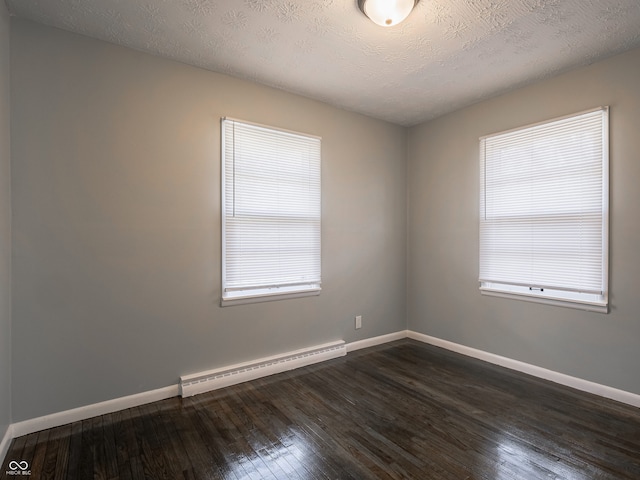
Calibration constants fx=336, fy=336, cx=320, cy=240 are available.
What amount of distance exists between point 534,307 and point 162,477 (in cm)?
315

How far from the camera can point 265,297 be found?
312cm

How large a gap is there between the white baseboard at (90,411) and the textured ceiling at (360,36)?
8.43ft

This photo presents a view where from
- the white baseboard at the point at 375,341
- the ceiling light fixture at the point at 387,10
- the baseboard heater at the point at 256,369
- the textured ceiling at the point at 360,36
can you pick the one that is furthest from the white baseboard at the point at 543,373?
the ceiling light fixture at the point at 387,10

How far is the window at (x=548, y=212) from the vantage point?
271cm

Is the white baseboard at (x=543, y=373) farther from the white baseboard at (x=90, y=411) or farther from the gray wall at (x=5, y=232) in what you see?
the gray wall at (x=5, y=232)

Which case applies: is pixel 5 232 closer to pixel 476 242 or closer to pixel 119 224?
pixel 119 224

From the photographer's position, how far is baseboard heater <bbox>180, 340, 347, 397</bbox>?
2705 millimetres

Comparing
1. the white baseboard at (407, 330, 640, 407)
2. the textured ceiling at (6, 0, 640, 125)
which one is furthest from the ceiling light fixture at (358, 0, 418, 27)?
the white baseboard at (407, 330, 640, 407)

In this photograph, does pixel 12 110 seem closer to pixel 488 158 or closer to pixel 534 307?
pixel 488 158

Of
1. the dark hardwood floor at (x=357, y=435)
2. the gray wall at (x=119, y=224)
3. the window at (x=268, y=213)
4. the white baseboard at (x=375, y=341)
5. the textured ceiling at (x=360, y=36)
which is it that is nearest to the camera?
the dark hardwood floor at (x=357, y=435)

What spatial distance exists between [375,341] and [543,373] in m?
1.64

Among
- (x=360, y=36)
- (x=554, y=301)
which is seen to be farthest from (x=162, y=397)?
(x=554, y=301)

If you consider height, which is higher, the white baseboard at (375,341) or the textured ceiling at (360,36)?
the textured ceiling at (360,36)

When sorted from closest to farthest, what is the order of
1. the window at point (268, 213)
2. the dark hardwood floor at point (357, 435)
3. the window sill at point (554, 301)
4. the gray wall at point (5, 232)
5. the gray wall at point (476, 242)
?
1. the dark hardwood floor at point (357, 435)
2. the gray wall at point (5, 232)
3. the gray wall at point (476, 242)
4. the window sill at point (554, 301)
5. the window at point (268, 213)
